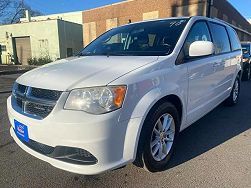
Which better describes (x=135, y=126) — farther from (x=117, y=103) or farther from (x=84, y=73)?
(x=84, y=73)

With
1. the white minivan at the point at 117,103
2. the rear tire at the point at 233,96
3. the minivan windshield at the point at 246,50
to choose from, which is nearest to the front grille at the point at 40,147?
the white minivan at the point at 117,103

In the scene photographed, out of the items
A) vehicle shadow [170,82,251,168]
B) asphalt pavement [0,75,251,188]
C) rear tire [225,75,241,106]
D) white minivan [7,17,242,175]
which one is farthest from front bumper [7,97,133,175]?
rear tire [225,75,241,106]

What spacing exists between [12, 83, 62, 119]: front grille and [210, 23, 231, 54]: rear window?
3.00 metres

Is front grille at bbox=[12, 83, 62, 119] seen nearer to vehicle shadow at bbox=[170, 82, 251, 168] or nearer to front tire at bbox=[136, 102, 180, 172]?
front tire at bbox=[136, 102, 180, 172]

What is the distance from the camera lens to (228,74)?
205 inches

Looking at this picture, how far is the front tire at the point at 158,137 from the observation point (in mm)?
2826

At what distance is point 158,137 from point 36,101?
141 cm

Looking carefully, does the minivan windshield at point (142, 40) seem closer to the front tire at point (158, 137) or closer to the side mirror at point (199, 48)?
the side mirror at point (199, 48)

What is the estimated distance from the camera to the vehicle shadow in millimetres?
3727

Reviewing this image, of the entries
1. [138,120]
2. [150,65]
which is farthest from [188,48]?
[138,120]

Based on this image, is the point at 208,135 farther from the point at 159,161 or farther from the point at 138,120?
the point at 138,120

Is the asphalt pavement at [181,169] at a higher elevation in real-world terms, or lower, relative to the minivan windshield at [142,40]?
lower

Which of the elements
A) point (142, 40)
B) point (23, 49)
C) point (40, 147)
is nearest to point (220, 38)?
point (142, 40)

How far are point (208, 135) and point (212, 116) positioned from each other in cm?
118
